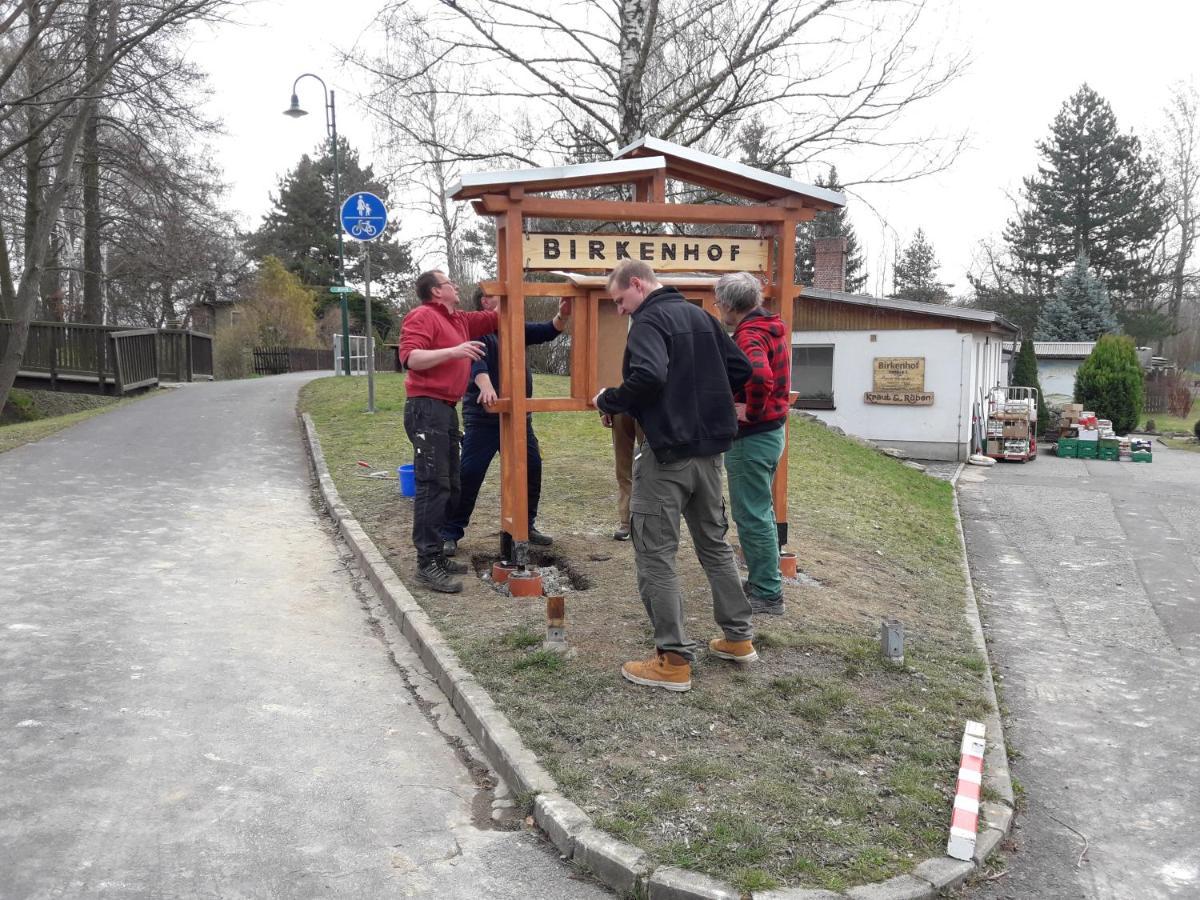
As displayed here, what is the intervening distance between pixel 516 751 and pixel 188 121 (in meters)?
17.6

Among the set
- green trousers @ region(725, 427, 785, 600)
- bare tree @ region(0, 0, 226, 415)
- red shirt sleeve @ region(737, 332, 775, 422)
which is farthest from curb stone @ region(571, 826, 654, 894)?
bare tree @ region(0, 0, 226, 415)

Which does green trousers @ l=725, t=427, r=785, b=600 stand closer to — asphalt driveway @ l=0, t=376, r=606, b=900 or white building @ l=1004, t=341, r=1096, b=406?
asphalt driveway @ l=0, t=376, r=606, b=900

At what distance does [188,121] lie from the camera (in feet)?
59.6

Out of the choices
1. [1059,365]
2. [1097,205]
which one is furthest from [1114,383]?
[1097,205]

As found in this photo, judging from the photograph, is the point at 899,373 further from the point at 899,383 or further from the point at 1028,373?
the point at 1028,373

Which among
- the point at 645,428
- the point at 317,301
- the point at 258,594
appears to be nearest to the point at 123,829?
the point at 645,428

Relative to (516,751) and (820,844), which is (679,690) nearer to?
(516,751)

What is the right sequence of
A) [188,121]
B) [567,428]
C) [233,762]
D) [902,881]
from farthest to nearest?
[188,121]
[567,428]
[233,762]
[902,881]

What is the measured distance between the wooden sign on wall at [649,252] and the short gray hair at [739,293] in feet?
3.08

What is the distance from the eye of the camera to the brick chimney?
957 inches

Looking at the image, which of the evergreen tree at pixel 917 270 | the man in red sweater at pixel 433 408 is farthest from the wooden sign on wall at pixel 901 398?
the evergreen tree at pixel 917 270

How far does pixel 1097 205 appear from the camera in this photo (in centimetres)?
4397

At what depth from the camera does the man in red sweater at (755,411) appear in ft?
18.2

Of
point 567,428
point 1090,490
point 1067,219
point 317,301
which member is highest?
point 1067,219
